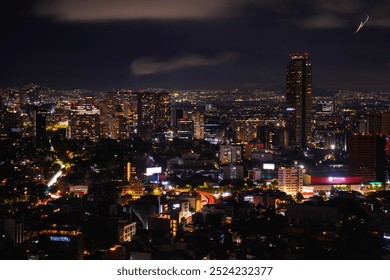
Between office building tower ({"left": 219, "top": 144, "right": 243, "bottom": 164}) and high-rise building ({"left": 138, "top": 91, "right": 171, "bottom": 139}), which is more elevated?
high-rise building ({"left": 138, "top": 91, "right": 171, "bottom": 139})

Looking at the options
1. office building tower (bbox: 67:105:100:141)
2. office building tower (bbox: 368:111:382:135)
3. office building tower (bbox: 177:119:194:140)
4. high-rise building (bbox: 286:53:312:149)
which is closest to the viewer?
office building tower (bbox: 368:111:382:135)

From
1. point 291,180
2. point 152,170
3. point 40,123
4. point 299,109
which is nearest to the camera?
point 291,180

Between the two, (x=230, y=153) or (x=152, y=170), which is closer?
(x=152, y=170)

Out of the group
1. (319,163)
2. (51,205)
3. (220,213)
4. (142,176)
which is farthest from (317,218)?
(319,163)

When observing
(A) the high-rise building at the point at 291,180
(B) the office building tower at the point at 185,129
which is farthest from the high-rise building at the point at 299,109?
(A) the high-rise building at the point at 291,180

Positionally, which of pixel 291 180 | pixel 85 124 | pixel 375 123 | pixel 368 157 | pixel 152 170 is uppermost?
pixel 85 124

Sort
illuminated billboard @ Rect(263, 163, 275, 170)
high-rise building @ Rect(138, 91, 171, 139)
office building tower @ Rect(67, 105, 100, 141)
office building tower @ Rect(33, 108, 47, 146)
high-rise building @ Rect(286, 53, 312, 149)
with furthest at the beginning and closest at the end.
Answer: high-rise building @ Rect(138, 91, 171, 139) < office building tower @ Rect(67, 105, 100, 141) < high-rise building @ Rect(286, 53, 312, 149) < office building tower @ Rect(33, 108, 47, 146) < illuminated billboard @ Rect(263, 163, 275, 170)

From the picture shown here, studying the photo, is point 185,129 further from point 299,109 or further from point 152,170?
point 152,170

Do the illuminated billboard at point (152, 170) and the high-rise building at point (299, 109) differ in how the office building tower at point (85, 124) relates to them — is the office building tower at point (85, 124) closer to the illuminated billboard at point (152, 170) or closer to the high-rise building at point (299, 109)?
the high-rise building at point (299, 109)

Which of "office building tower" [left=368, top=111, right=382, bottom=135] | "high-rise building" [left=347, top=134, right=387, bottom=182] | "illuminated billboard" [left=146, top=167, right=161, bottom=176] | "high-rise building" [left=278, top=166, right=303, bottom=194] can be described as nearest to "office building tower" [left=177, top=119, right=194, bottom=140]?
"office building tower" [left=368, top=111, right=382, bottom=135]

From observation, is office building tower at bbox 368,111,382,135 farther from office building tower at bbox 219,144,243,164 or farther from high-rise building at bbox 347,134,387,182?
office building tower at bbox 219,144,243,164

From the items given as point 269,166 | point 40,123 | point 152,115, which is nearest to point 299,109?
point 269,166
